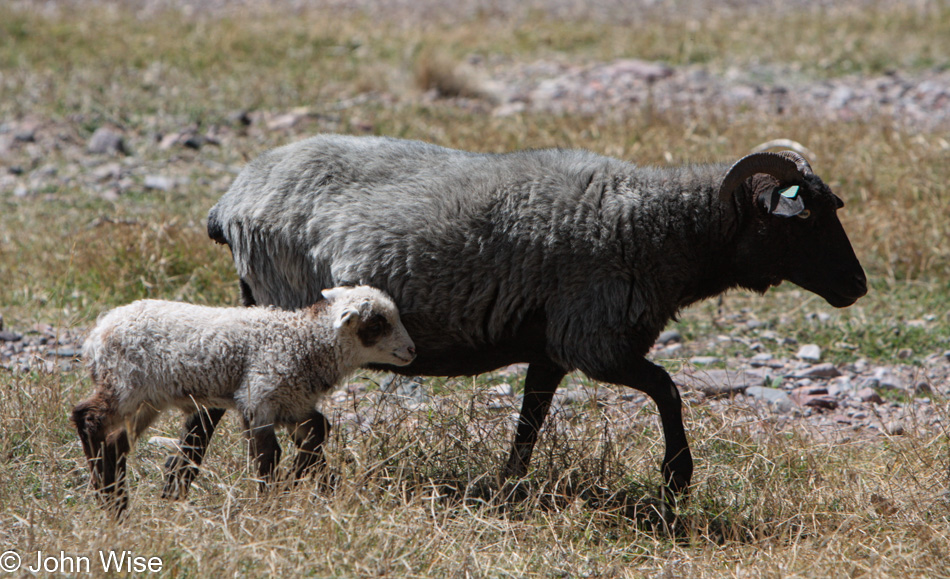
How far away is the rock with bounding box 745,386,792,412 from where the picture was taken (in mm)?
6145

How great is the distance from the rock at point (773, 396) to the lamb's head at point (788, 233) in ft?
4.86

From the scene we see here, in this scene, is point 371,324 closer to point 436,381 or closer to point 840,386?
point 436,381

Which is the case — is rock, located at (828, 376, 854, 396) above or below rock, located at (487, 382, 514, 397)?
below

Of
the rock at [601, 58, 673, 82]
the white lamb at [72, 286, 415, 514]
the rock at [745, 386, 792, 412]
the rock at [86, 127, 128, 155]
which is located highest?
the white lamb at [72, 286, 415, 514]

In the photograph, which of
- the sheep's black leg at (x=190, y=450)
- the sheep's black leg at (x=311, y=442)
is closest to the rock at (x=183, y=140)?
the sheep's black leg at (x=190, y=450)

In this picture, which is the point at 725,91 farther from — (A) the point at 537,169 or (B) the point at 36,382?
(B) the point at 36,382

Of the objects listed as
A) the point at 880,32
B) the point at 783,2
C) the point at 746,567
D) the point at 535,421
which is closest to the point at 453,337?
the point at 535,421

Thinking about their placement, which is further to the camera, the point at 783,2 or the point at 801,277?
the point at 783,2

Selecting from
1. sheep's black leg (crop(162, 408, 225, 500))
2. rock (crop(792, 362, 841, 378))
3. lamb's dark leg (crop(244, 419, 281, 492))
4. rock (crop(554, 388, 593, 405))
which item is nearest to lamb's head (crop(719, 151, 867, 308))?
rock (crop(554, 388, 593, 405))

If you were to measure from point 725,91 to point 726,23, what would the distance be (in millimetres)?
4218

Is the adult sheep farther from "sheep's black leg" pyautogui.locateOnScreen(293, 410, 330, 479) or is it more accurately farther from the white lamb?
"sheep's black leg" pyautogui.locateOnScreen(293, 410, 330, 479)

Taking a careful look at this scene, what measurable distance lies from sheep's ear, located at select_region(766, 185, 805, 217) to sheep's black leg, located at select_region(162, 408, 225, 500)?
259 cm

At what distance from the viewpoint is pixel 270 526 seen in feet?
13.0

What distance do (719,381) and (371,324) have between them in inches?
Answer: 109
